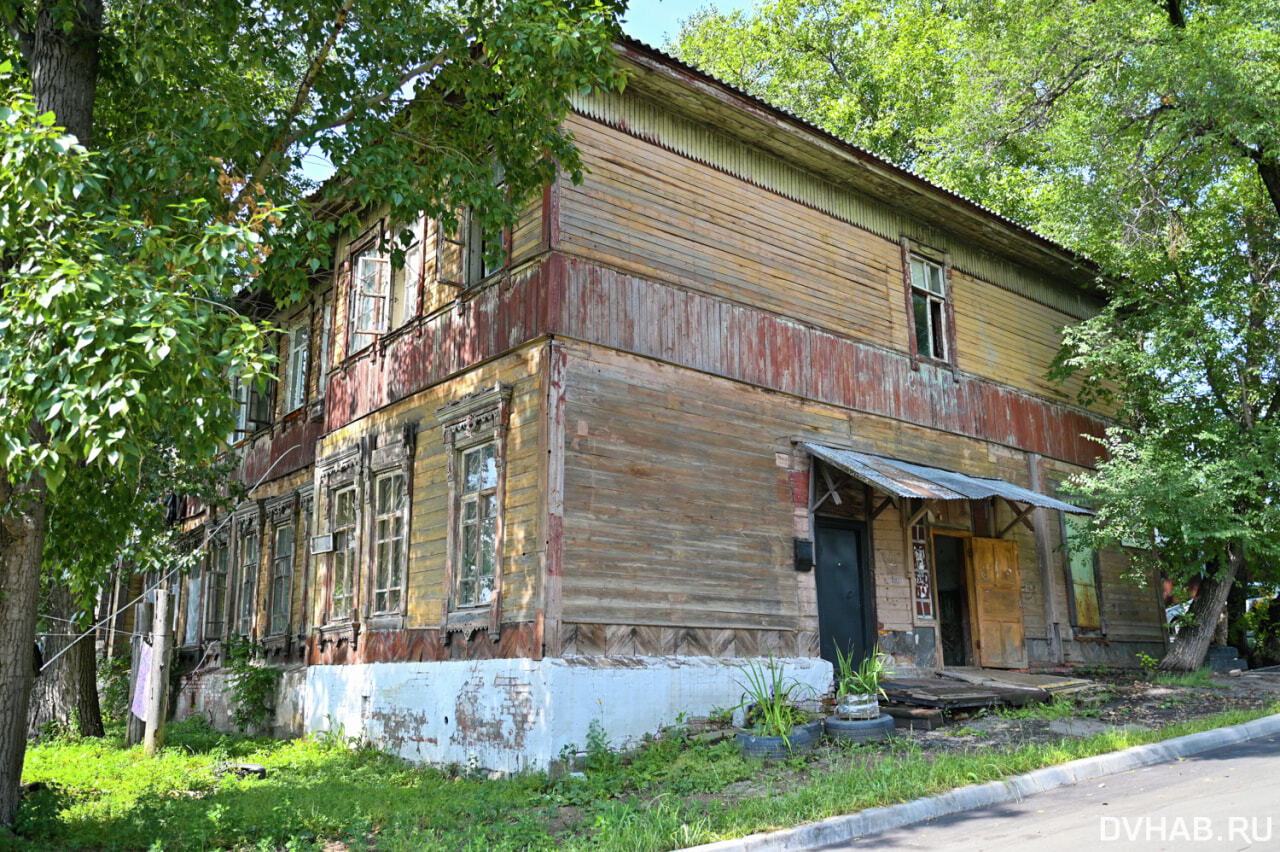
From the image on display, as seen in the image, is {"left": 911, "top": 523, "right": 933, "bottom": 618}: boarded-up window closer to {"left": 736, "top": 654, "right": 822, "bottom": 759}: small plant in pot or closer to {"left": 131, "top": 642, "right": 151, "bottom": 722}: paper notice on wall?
{"left": 736, "top": 654, "right": 822, "bottom": 759}: small plant in pot

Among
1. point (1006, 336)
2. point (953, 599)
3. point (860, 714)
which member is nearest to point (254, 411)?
point (953, 599)

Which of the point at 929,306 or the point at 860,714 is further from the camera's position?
the point at 929,306

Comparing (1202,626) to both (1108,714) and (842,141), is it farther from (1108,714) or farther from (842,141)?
(842,141)

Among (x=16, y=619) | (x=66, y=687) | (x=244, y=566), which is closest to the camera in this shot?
(x=16, y=619)

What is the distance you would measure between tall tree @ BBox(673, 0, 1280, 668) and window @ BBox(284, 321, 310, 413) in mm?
13088

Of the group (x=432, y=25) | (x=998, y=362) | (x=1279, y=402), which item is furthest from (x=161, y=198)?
(x=1279, y=402)

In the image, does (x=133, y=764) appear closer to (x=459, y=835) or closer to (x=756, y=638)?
(x=459, y=835)

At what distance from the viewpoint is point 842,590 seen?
1328cm

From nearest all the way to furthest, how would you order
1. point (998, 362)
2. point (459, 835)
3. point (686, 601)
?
point (459, 835) < point (686, 601) < point (998, 362)

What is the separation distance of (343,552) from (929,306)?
9.95 metres

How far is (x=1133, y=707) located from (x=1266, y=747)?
266 cm

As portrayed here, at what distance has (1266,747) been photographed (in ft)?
29.6

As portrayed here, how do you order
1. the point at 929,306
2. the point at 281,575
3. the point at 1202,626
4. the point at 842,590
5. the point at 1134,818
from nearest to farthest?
the point at 1134,818 → the point at 842,590 → the point at 1202,626 → the point at 929,306 → the point at 281,575

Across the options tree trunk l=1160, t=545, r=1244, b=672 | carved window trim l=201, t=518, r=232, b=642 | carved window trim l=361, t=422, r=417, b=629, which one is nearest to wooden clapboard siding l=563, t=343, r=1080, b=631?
carved window trim l=361, t=422, r=417, b=629
